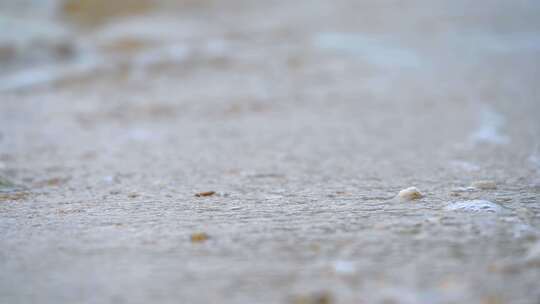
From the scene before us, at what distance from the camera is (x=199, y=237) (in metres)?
0.95

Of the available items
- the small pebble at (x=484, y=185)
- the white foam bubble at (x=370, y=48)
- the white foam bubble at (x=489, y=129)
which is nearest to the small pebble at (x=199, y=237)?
the small pebble at (x=484, y=185)

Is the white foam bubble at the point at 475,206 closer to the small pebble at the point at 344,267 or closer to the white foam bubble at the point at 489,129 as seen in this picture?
the small pebble at the point at 344,267

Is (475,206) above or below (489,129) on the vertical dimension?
below

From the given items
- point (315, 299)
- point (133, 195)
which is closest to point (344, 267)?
point (315, 299)

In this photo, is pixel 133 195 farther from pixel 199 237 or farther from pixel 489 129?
pixel 489 129

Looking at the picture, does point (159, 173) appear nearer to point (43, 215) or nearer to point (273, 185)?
point (273, 185)

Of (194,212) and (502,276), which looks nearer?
(502,276)

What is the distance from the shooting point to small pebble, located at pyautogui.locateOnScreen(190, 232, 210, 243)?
937 millimetres

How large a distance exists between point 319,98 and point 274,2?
406 centimetres

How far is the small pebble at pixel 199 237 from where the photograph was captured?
0.94 meters

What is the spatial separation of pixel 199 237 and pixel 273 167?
0.80 meters

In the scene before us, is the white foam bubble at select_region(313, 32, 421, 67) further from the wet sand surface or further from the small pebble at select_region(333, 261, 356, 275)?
the small pebble at select_region(333, 261, 356, 275)

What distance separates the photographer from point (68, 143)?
94.1 inches

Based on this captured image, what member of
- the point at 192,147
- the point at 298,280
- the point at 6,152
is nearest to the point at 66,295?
the point at 298,280
